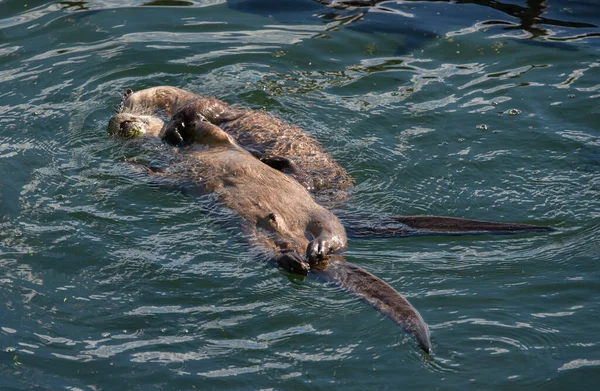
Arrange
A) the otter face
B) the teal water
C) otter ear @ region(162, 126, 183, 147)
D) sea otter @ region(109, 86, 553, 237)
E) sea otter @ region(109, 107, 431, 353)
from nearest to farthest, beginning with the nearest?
the teal water → sea otter @ region(109, 107, 431, 353) → sea otter @ region(109, 86, 553, 237) → otter ear @ region(162, 126, 183, 147) → the otter face

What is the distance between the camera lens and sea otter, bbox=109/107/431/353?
482cm

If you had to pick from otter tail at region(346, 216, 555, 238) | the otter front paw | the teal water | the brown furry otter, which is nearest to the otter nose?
the teal water

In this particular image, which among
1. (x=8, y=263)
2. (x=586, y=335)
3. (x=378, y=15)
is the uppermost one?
(x=378, y=15)

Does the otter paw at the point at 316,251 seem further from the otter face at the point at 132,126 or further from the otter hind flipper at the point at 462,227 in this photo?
the otter face at the point at 132,126

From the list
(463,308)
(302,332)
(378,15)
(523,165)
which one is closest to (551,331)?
(463,308)

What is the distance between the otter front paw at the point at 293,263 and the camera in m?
5.00

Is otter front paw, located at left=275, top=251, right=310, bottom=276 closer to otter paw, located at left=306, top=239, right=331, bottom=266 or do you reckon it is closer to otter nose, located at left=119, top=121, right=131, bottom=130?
otter paw, located at left=306, top=239, right=331, bottom=266

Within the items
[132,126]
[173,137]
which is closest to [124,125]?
[132,126]

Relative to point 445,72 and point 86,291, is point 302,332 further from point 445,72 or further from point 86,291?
point 445,72

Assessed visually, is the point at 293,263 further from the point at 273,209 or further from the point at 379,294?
the point at 273,209

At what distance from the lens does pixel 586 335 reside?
4.79 metres

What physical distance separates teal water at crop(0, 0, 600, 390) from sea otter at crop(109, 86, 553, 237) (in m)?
0.18

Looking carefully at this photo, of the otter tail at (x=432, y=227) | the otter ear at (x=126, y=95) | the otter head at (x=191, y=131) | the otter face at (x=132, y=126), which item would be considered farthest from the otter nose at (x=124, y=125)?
the otter tail at (x=432, y=227)

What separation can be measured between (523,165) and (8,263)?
3.97 meters
